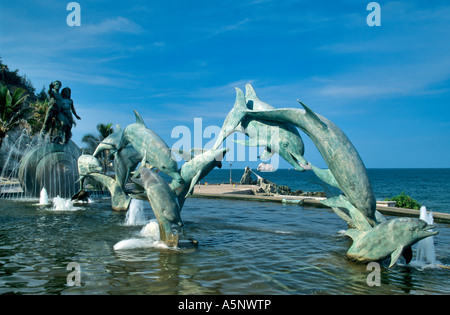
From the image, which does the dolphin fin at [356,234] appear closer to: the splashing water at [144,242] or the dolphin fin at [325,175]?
the dolphin fin at [325,175]

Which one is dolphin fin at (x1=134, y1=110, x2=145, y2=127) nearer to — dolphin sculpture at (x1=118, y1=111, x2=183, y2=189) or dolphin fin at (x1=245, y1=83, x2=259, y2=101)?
dolphin sculpture at (x1=118, y1=111, x2=183, y2=189)

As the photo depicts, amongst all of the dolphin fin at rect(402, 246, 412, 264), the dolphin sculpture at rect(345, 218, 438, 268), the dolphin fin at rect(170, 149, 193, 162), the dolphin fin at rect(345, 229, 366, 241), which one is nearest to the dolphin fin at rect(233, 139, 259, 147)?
the dolphin fin at rect(170, 149, 193, 162)

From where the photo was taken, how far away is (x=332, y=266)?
7.64 meters

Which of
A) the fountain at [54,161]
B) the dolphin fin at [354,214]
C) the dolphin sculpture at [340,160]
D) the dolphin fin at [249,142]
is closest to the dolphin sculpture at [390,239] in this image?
the dolphin fin at [354,214]

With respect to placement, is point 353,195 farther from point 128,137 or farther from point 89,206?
point 89,206

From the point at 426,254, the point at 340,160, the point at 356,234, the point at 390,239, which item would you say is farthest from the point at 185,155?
the point at 426,254

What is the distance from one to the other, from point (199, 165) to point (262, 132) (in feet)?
7.19

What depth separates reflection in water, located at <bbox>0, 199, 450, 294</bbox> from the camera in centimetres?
616

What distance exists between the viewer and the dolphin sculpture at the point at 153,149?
1034 centimetres

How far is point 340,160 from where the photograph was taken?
8.04 m

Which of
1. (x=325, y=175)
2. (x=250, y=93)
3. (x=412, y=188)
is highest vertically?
(x=250, y=93)

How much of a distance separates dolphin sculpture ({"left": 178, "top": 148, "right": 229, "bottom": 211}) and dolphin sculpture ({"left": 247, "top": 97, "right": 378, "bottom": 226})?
2661mm

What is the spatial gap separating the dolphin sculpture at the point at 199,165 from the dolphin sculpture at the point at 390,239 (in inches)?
182

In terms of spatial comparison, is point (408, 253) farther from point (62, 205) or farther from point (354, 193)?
point (62, 205)
